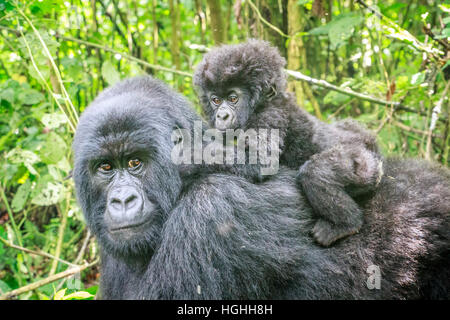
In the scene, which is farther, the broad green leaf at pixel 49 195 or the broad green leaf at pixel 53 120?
the broad green leaf at pixel 49 195

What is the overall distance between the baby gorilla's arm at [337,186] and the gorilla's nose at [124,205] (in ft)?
2.98

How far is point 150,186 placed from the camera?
2.49 m

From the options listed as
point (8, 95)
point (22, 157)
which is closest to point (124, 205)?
point (22, 157)

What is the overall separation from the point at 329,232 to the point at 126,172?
3.73 feet

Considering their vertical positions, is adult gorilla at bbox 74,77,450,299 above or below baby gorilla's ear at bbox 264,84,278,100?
below

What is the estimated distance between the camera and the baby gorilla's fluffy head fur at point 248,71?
10.2 ft

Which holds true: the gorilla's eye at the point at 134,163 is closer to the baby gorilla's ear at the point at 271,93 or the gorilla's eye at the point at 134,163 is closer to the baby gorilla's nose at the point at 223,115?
the baby gorilla's nose at the point at 223,115

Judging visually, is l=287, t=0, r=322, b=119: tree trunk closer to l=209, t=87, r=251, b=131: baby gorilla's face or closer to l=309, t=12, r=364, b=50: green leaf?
l=309, t=12, r=364, b=50: green leaf

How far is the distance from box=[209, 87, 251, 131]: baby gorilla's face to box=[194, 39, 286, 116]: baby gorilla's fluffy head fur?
35mm

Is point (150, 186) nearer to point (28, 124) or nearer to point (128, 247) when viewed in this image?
point (128, 247)

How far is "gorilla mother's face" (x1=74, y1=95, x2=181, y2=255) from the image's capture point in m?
2.37

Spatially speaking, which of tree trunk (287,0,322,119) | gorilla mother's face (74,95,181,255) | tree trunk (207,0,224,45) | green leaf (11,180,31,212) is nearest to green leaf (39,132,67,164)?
green leaf (11,180,31,212)

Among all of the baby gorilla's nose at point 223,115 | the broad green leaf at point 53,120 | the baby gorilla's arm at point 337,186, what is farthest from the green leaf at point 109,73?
the baby gorilla's arm at point 337,186
